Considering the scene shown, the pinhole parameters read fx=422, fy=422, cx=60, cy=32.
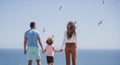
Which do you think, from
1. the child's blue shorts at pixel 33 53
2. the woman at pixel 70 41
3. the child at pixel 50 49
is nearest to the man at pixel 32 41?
the child's blue shorts at pixel 33 53

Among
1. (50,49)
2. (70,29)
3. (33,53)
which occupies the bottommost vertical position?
(33,53)

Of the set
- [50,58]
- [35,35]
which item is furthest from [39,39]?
[50,58]

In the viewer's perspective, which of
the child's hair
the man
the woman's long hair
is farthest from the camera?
the child's hair

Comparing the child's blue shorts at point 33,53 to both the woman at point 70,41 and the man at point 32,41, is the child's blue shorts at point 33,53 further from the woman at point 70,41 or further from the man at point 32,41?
the woman at point 70,41

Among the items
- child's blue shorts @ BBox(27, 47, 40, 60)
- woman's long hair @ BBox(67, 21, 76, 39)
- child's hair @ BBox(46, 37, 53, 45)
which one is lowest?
child's blue shorts @ BBox(27, 47, 40, 60)

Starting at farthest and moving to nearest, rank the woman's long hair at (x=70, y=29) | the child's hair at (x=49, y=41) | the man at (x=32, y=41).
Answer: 1. the child's hair at (x=49, y=41)
2. the man at (x=32, y=41)
3. the woman's long hair at (x=70, y=29)

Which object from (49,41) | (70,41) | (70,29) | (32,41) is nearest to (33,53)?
(32,41)

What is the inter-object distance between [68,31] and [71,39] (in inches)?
10.9

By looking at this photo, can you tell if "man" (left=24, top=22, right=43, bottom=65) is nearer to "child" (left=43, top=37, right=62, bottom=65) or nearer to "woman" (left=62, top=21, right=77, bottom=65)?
"child" (left=43, top=37, right=62, bottom=65)

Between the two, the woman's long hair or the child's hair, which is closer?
the woman's long hair

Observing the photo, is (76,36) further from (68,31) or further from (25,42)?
(25,42)

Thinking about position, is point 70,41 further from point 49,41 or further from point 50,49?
point 50,49

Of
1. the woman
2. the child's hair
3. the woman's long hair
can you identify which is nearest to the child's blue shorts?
the child's hair

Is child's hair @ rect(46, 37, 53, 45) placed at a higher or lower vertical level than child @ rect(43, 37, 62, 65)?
higher
